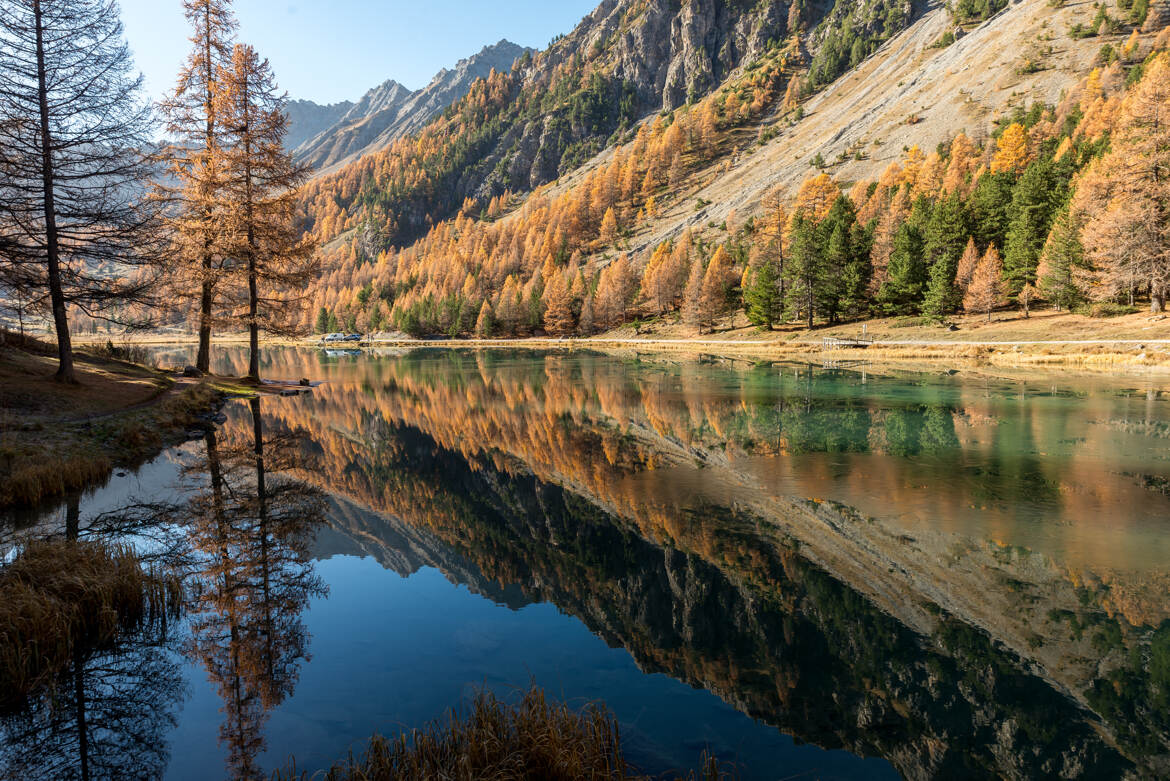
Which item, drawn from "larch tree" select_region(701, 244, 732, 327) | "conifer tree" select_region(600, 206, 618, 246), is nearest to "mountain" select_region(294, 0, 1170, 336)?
"larch tree" select_region(701, 244, 732, 327)

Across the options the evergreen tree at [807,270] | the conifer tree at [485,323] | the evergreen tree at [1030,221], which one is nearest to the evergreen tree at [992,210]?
the evergreen tree at [1030,221]

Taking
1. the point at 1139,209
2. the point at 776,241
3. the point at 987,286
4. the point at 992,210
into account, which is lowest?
the point at 987,286

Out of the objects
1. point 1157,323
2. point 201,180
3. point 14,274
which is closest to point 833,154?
point 1157,323

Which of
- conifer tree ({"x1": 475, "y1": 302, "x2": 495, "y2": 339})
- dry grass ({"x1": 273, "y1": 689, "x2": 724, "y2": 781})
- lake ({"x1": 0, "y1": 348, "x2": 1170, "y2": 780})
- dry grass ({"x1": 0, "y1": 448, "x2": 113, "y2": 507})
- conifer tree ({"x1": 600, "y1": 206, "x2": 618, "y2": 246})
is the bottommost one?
lake ({"x1": 0, "y1": 348, "x2": 1170, "y2": 780})

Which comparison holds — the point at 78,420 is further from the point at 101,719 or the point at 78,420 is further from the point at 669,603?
the point at 669,603

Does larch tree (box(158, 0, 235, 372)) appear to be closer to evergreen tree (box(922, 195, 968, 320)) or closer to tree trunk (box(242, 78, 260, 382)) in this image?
tree trunk (box(242, 78, 260, 382))

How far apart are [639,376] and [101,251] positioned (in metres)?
30.3

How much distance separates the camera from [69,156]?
1886cm

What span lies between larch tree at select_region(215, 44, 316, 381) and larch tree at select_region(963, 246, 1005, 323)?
63.2 metres

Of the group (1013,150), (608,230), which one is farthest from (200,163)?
(608,230)

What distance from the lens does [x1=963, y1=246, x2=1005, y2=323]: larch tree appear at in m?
57.9

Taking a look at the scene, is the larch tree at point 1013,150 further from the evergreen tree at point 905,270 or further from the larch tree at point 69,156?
the larch tree at point 69,156

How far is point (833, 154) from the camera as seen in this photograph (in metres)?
135

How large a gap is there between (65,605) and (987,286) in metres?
71.2
